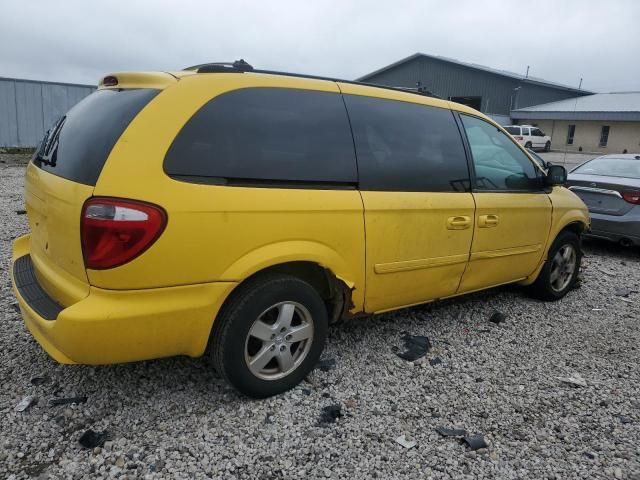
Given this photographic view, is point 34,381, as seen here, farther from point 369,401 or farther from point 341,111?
point 341,111

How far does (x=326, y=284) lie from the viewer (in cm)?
313

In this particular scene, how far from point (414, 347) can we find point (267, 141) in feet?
6.45

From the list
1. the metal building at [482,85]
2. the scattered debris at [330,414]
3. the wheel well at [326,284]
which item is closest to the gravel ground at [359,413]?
the scattered debris at [330,414]

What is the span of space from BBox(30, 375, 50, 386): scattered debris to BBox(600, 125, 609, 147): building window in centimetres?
4358

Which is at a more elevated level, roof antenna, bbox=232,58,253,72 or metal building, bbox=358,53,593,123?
metal building, bbox=358,53,593,123

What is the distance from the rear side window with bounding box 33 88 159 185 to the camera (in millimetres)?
2412

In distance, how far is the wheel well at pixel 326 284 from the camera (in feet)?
9.66

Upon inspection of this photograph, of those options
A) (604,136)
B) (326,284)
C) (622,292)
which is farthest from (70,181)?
(604,136)

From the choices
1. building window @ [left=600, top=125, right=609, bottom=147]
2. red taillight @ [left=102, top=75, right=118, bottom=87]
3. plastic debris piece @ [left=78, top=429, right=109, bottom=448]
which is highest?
building window @ [left=600, top=125, right=609, bottom=147]

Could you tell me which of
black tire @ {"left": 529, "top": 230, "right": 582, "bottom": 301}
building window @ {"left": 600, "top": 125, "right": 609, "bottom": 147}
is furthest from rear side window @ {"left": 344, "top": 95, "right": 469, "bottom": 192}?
building window @ {"left": 600, "top": 125, "right": 609, "bottom": 147}

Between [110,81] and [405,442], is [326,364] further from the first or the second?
[110,81]

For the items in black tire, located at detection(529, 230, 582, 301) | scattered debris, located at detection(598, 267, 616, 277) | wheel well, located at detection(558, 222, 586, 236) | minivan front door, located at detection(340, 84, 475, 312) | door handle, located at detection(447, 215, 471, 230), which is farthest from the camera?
scattered debris, located at detection(598, 267, 616, 277)

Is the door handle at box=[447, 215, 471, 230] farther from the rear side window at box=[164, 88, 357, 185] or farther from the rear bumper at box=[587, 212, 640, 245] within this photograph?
the rear bumper at box=[587, 212, 640, 245]

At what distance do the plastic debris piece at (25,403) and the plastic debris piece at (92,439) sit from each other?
1.49 feet
